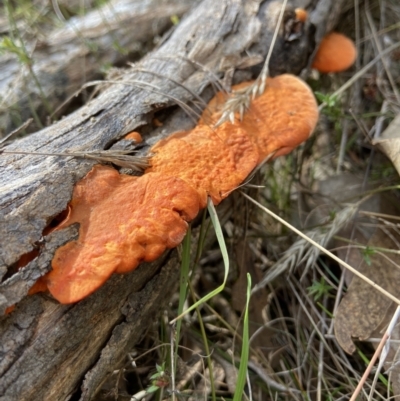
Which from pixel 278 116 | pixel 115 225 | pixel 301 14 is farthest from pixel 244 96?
pixel 115 225

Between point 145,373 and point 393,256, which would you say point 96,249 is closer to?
point 145,373

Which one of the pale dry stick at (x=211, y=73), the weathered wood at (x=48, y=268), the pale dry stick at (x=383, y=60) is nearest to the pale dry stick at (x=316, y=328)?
the weathered wood at (x=48, y=268)

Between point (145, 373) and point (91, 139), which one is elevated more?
point (91, 139)

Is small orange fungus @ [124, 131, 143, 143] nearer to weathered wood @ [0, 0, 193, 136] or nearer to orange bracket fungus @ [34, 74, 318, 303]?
orange bracket fungus @ [34, 74, 318, 303]

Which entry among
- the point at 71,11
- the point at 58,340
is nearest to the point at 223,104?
the point at 58,340

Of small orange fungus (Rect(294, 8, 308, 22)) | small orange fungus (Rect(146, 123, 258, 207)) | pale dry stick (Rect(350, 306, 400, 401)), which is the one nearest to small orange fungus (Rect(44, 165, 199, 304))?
small orange fungus (Rect(146, 123, 258, 207))

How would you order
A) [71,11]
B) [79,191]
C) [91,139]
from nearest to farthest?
[79,191]
[91,139]
[71,11]
